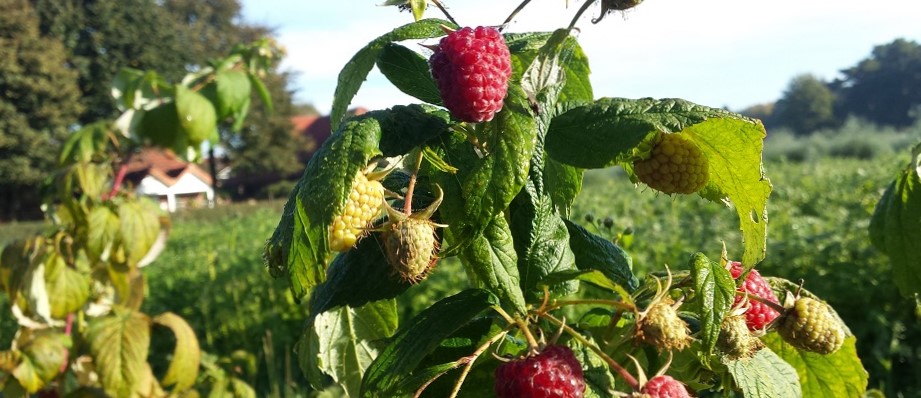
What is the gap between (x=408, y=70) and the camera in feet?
2.96

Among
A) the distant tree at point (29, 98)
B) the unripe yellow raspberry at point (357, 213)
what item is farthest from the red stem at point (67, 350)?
the distant tree at point (29, 98)

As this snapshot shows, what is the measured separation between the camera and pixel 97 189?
2299 mm

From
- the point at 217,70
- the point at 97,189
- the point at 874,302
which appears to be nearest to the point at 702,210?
the point at 874,302

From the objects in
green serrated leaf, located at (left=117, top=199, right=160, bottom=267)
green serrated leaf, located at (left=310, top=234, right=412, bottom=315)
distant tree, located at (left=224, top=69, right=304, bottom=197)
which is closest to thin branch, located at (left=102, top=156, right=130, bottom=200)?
green serrated leaf, located at (left=117, top=199, right=160, bottom=267)

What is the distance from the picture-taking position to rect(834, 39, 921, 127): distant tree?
35281 millimetres

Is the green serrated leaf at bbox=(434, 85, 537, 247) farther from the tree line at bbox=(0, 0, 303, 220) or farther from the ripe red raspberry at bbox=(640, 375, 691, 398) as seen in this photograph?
the tree line at bbox=(0, 0, 303, 220)

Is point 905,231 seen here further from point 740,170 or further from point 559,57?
point 559,57

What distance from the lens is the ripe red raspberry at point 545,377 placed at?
2.43 ft

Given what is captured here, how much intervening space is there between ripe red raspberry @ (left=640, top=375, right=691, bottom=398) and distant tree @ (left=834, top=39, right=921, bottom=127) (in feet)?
125

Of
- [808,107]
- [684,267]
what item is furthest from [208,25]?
[684,267]

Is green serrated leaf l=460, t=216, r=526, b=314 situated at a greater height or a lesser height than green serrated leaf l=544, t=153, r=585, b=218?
lesser

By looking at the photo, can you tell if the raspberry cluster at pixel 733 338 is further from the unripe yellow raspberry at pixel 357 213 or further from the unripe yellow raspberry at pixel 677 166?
the unripe yellow raspberry at pixel 357 213

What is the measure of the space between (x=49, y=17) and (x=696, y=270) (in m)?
28.7

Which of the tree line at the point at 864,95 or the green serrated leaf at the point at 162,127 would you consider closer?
the green serrated leaf at the point at 162,127
